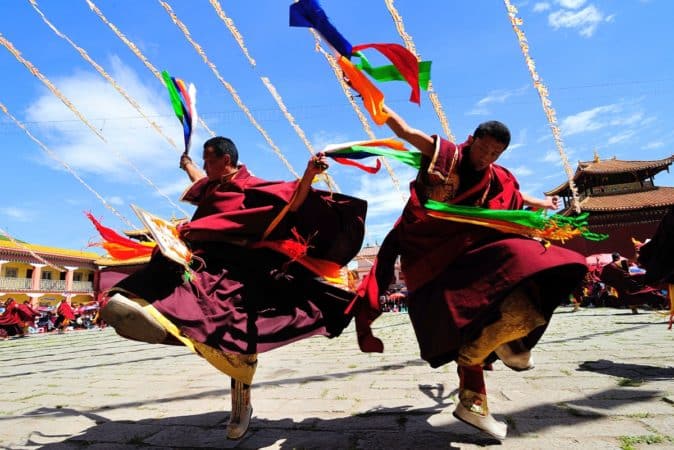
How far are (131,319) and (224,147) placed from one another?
1.26 m

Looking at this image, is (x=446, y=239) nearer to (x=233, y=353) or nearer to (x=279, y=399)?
(x=233, y=353)

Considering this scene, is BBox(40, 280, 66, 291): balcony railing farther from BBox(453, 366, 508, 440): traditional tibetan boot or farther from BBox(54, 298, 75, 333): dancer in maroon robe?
BBox(453, 366, 508, 440): traditional tibetan boot

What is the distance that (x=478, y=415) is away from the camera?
2.21 meters

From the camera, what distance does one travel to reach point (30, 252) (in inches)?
1248

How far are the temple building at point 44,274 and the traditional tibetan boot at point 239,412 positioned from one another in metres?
34.2

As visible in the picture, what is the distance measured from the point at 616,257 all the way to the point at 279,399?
12.0 m

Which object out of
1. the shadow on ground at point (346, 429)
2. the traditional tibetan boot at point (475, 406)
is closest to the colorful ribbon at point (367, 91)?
the traditional tibetan boot at point (475, 406)

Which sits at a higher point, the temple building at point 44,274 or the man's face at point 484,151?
the temple building at point 44,274

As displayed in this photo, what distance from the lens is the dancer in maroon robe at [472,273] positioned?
2.18 meters

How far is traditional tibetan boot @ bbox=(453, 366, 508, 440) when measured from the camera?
216cm

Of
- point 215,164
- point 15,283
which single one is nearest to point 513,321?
point 215,164

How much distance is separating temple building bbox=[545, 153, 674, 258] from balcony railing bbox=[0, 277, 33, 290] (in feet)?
122

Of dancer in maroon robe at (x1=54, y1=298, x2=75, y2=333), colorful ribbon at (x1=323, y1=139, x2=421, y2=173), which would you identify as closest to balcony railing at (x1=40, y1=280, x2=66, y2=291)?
dancer in maroon robe at (x1=54, y1=298, x2=75, y2=333)

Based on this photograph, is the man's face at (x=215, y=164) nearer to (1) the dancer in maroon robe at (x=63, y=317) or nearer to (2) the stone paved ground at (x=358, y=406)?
(2) the stone paved ground at (x=358, y=406)
